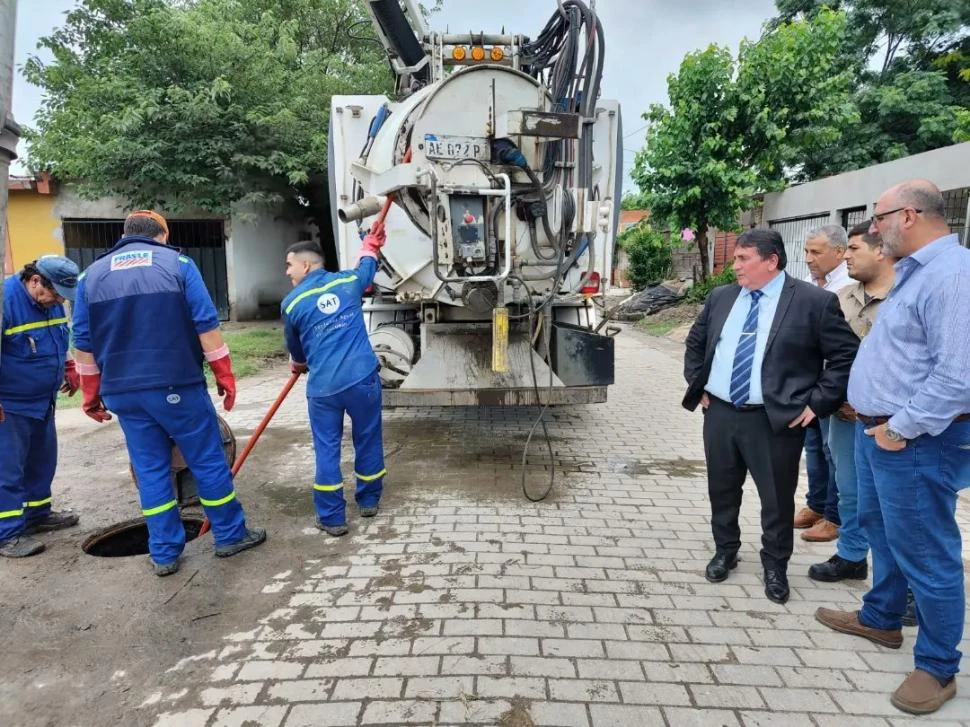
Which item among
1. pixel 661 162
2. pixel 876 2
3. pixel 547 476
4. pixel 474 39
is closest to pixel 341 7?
pixel 661 162

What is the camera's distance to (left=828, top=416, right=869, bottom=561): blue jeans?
3182 millimetres

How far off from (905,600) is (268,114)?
11.7m

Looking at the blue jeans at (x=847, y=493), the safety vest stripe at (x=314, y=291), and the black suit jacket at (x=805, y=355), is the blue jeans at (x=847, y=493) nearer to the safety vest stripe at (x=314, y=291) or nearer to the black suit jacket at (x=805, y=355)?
the black suit jacket at (x=805, y=355)

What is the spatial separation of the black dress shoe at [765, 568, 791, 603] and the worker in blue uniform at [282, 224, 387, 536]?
227cm

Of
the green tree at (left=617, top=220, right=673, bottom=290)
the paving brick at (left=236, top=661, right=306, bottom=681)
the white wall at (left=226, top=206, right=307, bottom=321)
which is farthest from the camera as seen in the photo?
the green tree at (left=617, top=220, right=673, bottom=290)

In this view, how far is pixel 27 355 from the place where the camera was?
3604mm

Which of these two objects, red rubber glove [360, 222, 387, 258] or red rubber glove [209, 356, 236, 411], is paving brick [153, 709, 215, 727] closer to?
red rubber glove [209, 356, 236, 411]

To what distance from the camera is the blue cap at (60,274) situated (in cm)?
357

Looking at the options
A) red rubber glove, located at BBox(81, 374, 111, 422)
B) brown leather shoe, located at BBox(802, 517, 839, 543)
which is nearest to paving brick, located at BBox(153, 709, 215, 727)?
red rubber glove, located at BBox(81, 374, 111, 422)

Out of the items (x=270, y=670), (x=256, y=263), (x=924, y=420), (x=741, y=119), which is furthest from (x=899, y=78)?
(x=270, y=670)

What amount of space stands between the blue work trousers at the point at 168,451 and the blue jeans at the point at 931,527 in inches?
121

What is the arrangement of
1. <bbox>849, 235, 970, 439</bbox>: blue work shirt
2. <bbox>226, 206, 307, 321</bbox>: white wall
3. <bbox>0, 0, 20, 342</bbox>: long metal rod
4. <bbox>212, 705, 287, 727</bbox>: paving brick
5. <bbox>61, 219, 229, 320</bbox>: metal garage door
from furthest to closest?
1. <bbox>226, 206, 307, 321</bbox>: white wall
2. <bbox>61, 219, 229, 320</bbox>: metal garage door
3. <bbox>212, 705, 287, 727</bbox>: paving brick
4. <bbox>849, 235, 970, 439</bbox>: blue work shirt
5. <bbox>0, 0, 20, 342</bbox>: long metal rod

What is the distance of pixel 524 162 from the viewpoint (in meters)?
4.11

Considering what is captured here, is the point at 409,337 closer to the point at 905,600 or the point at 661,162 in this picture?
the point at 905,600
